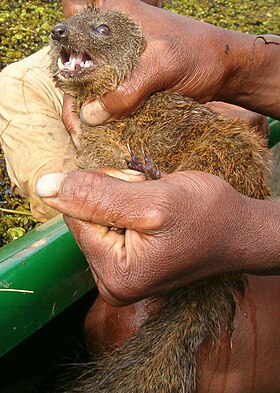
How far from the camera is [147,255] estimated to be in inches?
61.9

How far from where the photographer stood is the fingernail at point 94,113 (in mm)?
2365

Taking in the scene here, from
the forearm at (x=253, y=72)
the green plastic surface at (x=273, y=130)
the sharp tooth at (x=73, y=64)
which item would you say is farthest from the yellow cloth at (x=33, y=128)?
the green plastic surface at (x=273, y=130)

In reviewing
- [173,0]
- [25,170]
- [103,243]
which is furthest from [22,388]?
[173,0]

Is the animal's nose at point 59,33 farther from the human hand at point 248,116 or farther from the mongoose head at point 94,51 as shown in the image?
the human hand at point 248,116

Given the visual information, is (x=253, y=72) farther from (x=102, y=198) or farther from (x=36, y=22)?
(x=36, y=22)

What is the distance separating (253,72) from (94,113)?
724mm

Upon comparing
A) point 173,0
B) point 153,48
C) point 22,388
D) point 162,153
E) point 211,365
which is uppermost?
point 153,48

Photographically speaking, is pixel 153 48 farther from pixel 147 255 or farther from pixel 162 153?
pixel 147 255

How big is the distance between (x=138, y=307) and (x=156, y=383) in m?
0.31

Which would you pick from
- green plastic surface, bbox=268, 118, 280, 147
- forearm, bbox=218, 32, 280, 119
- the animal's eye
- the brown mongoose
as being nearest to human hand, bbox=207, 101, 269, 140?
forearm, bbox=218, 32, 280, 119

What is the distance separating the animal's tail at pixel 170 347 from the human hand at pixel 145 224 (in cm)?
27

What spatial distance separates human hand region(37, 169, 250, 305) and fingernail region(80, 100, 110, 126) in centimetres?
67

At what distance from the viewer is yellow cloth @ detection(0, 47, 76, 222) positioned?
3133 millimetres

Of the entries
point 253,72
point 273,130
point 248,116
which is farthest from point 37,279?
point 273,130
